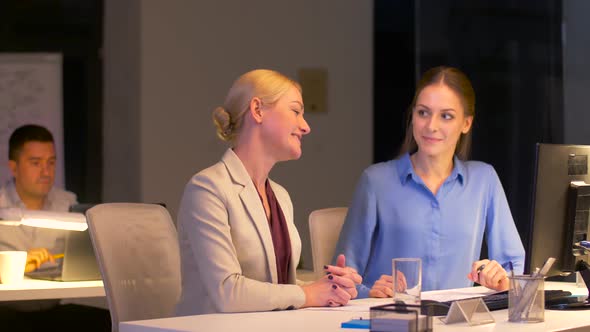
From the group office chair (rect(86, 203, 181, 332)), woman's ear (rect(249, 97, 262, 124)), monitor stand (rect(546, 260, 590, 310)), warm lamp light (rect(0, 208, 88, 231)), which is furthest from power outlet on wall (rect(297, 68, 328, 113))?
monitor stand (rect(546, 260, 590, 310))

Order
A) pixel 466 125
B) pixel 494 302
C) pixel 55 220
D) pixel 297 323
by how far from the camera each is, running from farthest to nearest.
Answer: pixel 55 220 < pixel 466 125 < pixel 494 302 < pixel 297 323

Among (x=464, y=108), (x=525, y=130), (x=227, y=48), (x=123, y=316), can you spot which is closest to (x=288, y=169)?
(x=227, y=48)

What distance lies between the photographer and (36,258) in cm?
421

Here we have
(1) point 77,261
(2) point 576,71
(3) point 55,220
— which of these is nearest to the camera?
(3) point 55,220

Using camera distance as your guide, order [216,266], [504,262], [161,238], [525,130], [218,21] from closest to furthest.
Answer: [216,266]
[161,238]
[504,262]
[525,130]
[218,21]

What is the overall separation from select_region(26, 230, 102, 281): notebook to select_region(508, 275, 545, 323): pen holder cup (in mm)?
2130

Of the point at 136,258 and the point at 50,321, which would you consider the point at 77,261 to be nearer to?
the point at 50,321

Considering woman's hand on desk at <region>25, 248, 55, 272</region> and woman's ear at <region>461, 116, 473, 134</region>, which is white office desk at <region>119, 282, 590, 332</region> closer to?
woman's ear at <region>461, 116, 473, 134</region>

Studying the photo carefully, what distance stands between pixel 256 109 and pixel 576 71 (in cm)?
349

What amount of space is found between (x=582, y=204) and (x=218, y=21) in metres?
4.25

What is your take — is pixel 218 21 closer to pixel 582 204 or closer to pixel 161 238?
pixel 161 238

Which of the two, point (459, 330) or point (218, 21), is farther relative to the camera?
point (218, 21)

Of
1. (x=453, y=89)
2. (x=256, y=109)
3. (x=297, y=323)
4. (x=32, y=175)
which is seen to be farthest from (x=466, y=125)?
(x=32, y=175)

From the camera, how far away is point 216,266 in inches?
104
